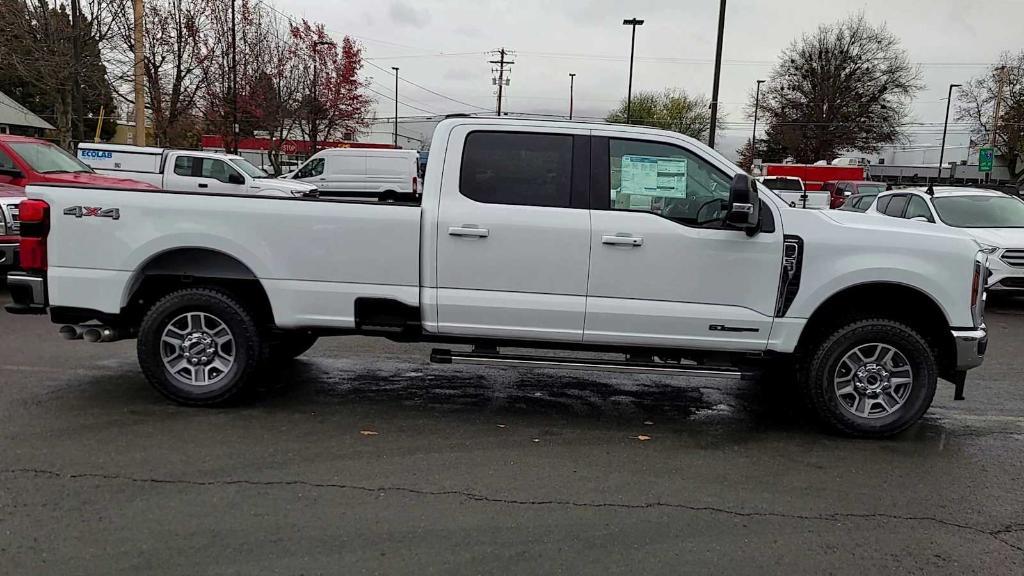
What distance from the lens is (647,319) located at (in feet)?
16.3

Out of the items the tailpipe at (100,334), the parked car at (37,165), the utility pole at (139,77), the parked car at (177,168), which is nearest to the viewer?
the tailpipe at (100,334)

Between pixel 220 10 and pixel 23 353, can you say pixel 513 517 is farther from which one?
pixel 220 10

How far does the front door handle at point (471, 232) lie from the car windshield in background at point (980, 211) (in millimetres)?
9140

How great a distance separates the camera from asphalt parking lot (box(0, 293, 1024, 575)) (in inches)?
134

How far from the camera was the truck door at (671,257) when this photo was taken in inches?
192

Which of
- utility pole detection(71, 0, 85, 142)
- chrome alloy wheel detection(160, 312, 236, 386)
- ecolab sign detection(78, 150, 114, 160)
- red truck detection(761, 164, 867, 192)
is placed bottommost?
chrome alloy wheel detection(160, 312, 236, 386)

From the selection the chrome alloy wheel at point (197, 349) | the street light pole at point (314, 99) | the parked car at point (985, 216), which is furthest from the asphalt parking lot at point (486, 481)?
the street light pole at point (314, 99)

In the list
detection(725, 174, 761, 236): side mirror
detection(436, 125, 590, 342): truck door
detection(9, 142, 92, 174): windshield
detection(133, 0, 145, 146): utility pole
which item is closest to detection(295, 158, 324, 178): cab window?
detection(133, 0, 145, 146): utility pole

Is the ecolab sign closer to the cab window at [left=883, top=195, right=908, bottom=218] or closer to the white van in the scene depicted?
the white van

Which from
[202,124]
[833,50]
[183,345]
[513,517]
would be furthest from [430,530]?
[833,50]

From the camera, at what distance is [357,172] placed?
2658 centimetres

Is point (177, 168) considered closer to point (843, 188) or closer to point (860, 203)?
point (860, 203)

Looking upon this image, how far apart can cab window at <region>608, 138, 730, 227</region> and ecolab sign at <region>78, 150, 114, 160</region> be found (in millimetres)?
19291

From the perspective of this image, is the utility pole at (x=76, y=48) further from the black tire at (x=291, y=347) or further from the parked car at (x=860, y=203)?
the parked car at (x=860, y=203)
